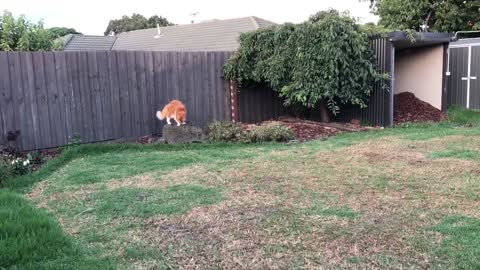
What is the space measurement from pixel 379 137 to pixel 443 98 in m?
4.05

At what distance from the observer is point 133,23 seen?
55.5m

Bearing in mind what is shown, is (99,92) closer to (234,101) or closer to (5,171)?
(5,171)

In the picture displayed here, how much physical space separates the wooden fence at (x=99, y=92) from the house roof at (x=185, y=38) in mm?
9775

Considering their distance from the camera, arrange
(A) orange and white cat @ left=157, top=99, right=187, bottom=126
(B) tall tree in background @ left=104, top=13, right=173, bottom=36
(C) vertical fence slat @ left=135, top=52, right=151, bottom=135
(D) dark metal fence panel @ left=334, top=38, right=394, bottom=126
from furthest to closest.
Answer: (B) tall tree in background @ left=104, top=13, right=173, bottom=36
(D) dark metal fence panel @ left=334, top=38, right=394, bottom=126
(C) vertical fence slat @ left=135, top=52, right=151, bottom=135
(A) orange and white cat @ left=157, top=99, right=187, bottom=126

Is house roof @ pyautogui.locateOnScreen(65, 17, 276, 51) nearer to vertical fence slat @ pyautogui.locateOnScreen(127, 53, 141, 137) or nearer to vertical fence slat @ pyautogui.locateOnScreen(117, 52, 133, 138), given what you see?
vertical fence slat @ pyautogui.locateOnScreen(127, 53, 141, 137)

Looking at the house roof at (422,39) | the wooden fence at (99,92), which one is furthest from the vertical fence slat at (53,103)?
the house roof at (422,39)

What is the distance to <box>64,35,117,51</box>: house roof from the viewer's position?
2401 centimetres

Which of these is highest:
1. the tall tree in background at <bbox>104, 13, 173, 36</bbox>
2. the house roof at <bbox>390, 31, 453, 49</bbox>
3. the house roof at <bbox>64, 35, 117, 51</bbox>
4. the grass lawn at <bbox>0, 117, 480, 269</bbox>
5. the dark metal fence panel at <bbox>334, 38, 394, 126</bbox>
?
the tall tree in background at <bbox>104, 13, 173, 36</bbox>

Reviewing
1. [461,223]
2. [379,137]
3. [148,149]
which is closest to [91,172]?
[148,149]

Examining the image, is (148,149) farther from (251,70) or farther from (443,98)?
(443,98)

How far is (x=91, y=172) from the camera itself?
601cm

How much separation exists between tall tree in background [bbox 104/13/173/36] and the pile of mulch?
43.7m

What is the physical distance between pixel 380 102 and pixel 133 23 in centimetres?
5005

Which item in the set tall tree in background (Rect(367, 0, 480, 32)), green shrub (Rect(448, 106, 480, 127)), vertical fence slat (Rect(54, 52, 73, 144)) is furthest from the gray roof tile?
vertical fence slat (Rect(54, 52, 73, 144))
